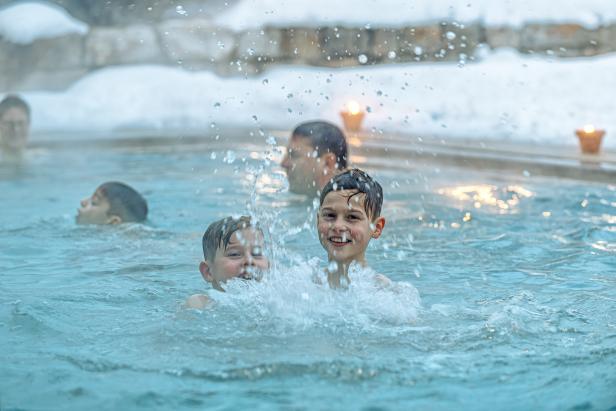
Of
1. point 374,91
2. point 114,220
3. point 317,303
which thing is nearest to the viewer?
point 317,303

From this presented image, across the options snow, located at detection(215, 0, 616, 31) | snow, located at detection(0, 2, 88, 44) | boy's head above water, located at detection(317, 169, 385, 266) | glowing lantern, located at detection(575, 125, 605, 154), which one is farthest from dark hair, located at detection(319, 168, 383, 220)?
snow, located at detection(0, 2, 88, 44)

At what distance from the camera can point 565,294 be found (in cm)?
465

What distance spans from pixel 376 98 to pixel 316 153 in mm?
5386

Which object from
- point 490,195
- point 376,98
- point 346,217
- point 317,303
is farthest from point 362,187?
point 376,98

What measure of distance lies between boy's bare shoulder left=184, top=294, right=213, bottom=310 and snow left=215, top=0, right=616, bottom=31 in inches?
372

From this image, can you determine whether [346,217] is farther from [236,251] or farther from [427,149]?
[427,149]

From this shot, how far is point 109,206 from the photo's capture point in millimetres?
6348

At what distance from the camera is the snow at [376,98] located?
10.4m

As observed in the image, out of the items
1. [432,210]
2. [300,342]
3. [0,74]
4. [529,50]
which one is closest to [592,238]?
[432,210]

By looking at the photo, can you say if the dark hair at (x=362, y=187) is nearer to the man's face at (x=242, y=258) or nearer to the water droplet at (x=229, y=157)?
the man's face at (x=242, y=258)

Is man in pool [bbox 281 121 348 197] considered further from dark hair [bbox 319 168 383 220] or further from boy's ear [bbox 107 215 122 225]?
dark hair [bbox 319 168 383 220]

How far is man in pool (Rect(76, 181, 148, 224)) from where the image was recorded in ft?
20.8

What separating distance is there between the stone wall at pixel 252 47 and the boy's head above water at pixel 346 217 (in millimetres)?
8849

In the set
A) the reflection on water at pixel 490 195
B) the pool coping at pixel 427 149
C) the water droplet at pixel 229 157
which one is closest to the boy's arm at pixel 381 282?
the reflection on water at pixel 490 195
